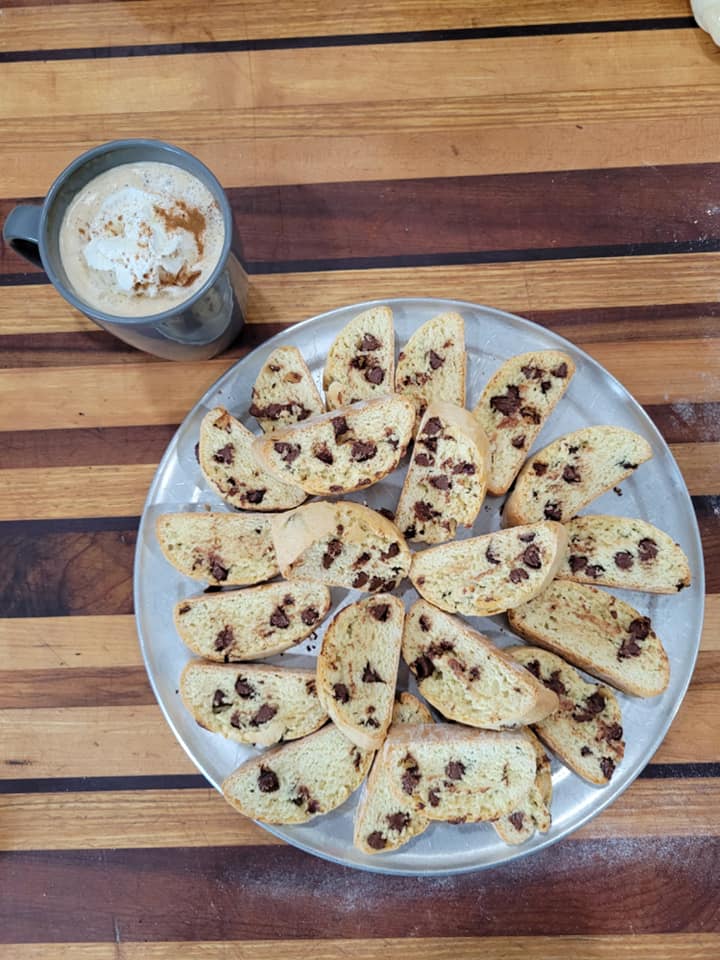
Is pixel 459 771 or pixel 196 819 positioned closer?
pixel 459 771

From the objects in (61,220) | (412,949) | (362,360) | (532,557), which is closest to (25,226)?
(61,220)

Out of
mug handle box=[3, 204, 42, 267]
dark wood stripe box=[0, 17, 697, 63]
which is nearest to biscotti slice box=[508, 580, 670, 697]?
mug handle box=[3, 204, 42, 267]

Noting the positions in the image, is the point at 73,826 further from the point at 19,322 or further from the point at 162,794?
the point at 19,322

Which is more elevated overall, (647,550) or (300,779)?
(647,550)

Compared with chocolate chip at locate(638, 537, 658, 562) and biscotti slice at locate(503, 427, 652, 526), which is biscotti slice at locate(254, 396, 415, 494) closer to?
biscotti slice at locate(503, 427, 652, 526)

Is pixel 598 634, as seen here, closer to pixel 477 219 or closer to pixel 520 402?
pixel 520 402

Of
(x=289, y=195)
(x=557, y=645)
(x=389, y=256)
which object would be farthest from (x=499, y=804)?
(x=289, y=195)
